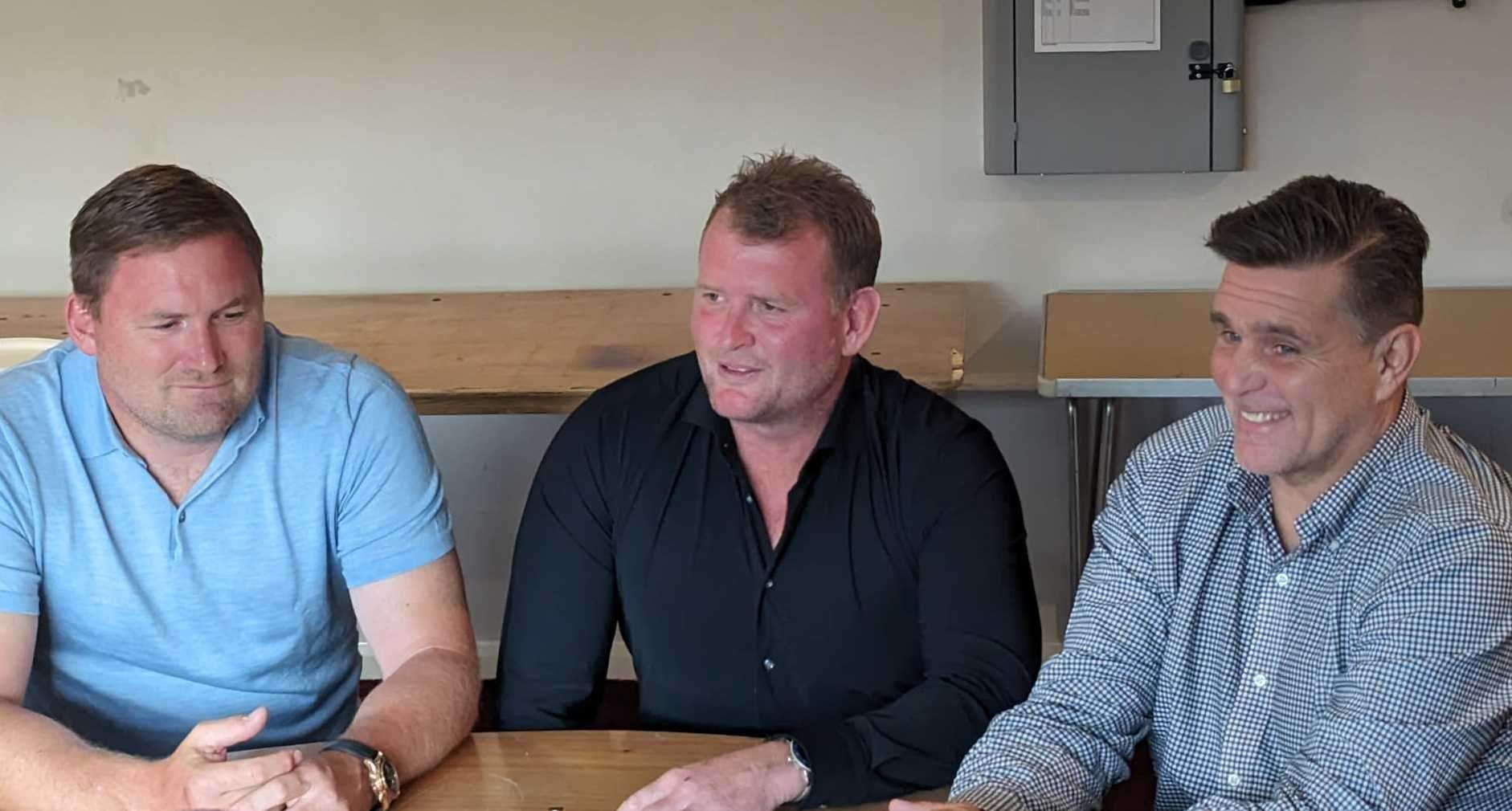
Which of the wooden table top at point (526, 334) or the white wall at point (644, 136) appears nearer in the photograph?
the wooden table top at point (526, 334)

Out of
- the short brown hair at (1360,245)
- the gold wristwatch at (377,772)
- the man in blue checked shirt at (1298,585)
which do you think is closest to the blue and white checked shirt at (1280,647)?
the man in blue checked shirt at (1298,585)

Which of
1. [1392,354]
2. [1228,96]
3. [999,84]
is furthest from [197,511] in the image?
[1228,96]

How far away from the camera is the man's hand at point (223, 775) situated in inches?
59.8

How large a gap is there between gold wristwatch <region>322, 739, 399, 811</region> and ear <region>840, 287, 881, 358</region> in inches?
29.3

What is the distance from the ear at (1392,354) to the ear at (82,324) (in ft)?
4.58

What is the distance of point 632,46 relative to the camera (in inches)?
138

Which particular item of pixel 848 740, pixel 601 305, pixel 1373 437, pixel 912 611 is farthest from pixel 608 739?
pixel 601 305

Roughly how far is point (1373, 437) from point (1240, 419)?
0.13 m

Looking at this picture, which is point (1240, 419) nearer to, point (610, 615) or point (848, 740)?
point (848, 740)

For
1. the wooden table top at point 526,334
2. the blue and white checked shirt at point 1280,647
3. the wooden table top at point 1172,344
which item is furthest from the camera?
the wooden table top at point 526,334

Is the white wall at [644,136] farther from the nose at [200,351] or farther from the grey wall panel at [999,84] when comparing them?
the nose at [200,351]

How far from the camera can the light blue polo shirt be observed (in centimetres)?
189

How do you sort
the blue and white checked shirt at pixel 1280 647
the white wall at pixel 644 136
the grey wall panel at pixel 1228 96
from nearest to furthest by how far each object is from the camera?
the blue and white checked shirt at pixel 1280 647 → the grey wall panel at pixel 1228 96 → the white wall at pixel 644 136

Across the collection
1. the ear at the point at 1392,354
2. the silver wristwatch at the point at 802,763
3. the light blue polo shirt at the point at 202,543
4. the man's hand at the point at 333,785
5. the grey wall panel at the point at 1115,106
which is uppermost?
the grey wall panel at the point at 1115,106
